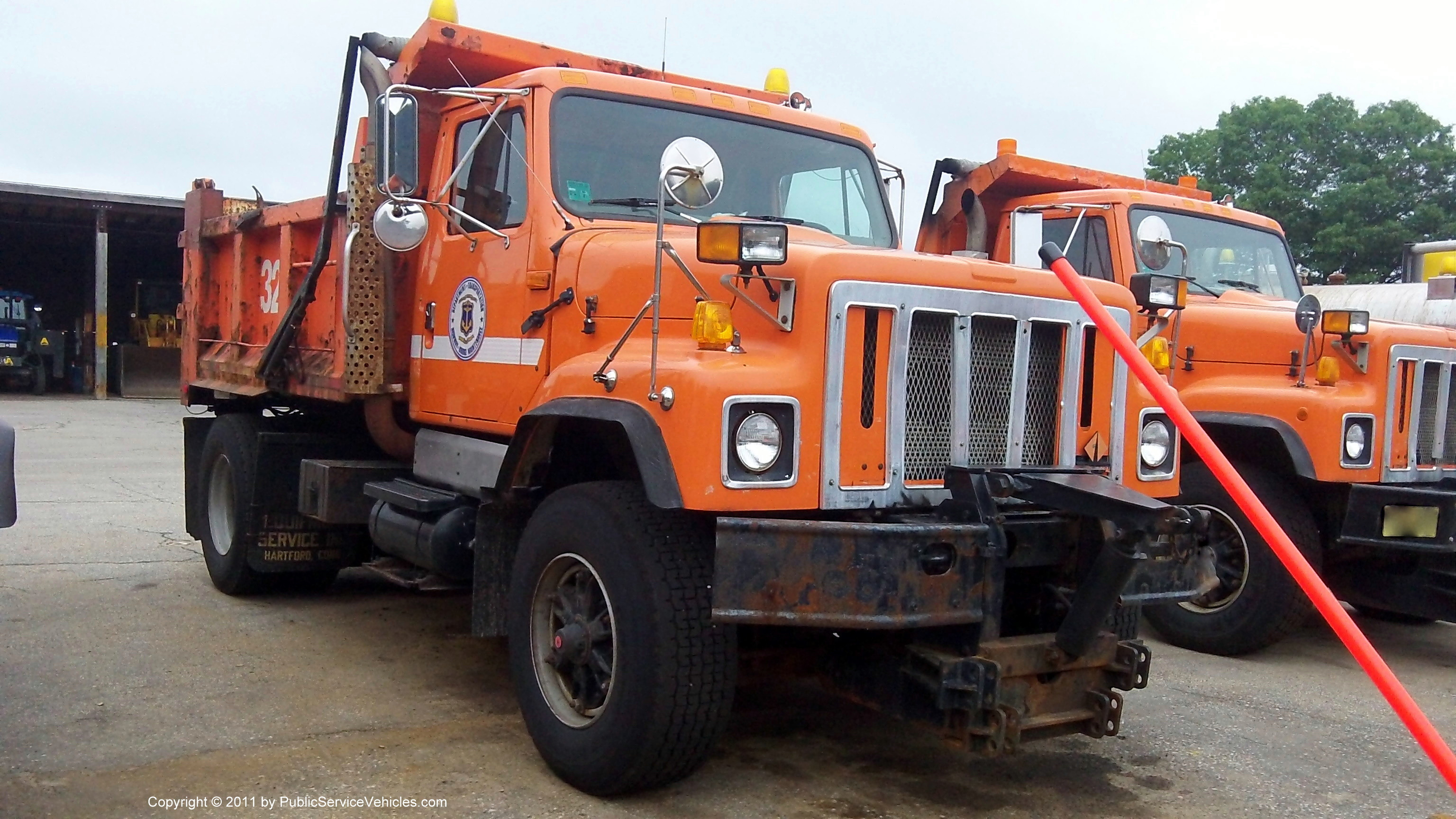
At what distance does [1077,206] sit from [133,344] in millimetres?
27876

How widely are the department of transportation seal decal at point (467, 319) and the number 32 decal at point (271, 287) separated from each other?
6.10 feet

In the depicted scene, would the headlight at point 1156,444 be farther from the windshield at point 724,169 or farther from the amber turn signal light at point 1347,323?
the amber turn signal light at point 1347,323

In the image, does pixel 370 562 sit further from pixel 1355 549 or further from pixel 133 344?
pixel 133 344

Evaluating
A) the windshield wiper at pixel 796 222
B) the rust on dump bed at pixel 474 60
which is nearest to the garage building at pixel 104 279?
the rust on dump bed at pixel 474 60

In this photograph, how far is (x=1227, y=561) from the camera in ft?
21.4

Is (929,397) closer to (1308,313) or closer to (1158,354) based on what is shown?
(1158,354)

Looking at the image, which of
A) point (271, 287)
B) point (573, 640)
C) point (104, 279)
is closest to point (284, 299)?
point (271, 287)

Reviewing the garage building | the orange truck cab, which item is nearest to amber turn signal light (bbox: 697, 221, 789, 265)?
the orange truck cab

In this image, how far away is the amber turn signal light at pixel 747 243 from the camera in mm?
3723

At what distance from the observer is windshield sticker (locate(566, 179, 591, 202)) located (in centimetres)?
488

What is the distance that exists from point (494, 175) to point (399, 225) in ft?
1.82

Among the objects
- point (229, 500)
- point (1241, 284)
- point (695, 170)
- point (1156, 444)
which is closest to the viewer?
point (695, 170)

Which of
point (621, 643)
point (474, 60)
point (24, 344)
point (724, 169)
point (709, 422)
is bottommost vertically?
point (621, 643)

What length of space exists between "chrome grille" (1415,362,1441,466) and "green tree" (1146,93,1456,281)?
23940mm
